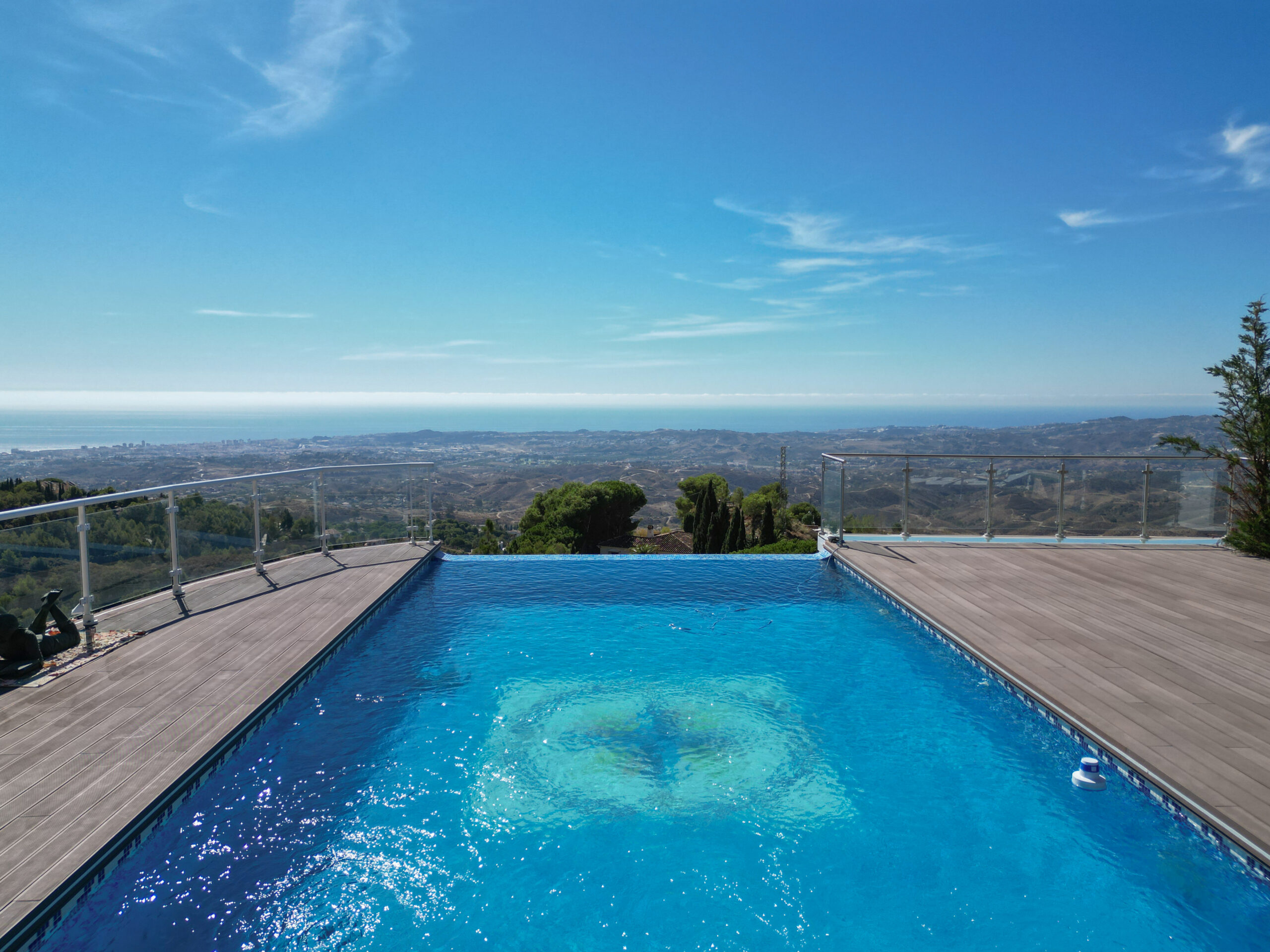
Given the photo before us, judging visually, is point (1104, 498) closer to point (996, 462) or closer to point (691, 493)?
point (996, 462)

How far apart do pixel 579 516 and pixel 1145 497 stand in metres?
17.2

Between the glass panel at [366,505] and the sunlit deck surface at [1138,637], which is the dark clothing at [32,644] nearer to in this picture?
the glass panel at [366,505]

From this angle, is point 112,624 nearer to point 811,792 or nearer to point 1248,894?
point 811,792

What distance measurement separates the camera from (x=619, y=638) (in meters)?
6.11

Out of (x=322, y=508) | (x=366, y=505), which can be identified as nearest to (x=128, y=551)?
(x=322, y=508)

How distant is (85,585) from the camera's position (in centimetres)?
488

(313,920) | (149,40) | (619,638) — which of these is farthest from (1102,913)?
(149,40)

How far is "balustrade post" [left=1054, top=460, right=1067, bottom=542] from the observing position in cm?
848

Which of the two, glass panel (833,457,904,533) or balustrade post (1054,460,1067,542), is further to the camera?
glass panel (833,457,904,533)

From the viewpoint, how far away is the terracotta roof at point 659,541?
920 inches

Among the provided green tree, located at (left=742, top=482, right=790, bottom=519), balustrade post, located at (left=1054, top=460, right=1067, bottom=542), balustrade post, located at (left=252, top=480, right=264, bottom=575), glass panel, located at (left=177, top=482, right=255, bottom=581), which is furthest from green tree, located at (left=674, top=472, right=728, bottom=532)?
glass panel, located at (left=177, top=482, right=255, bottom=581)

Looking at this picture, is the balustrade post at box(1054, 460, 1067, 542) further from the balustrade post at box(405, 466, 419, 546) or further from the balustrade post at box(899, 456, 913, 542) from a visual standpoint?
the balustrade post at box(405, 466, 419, 546)

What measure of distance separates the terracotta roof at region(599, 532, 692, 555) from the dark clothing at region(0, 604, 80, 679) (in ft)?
61.4

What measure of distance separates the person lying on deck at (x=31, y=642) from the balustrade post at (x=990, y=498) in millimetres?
9764
